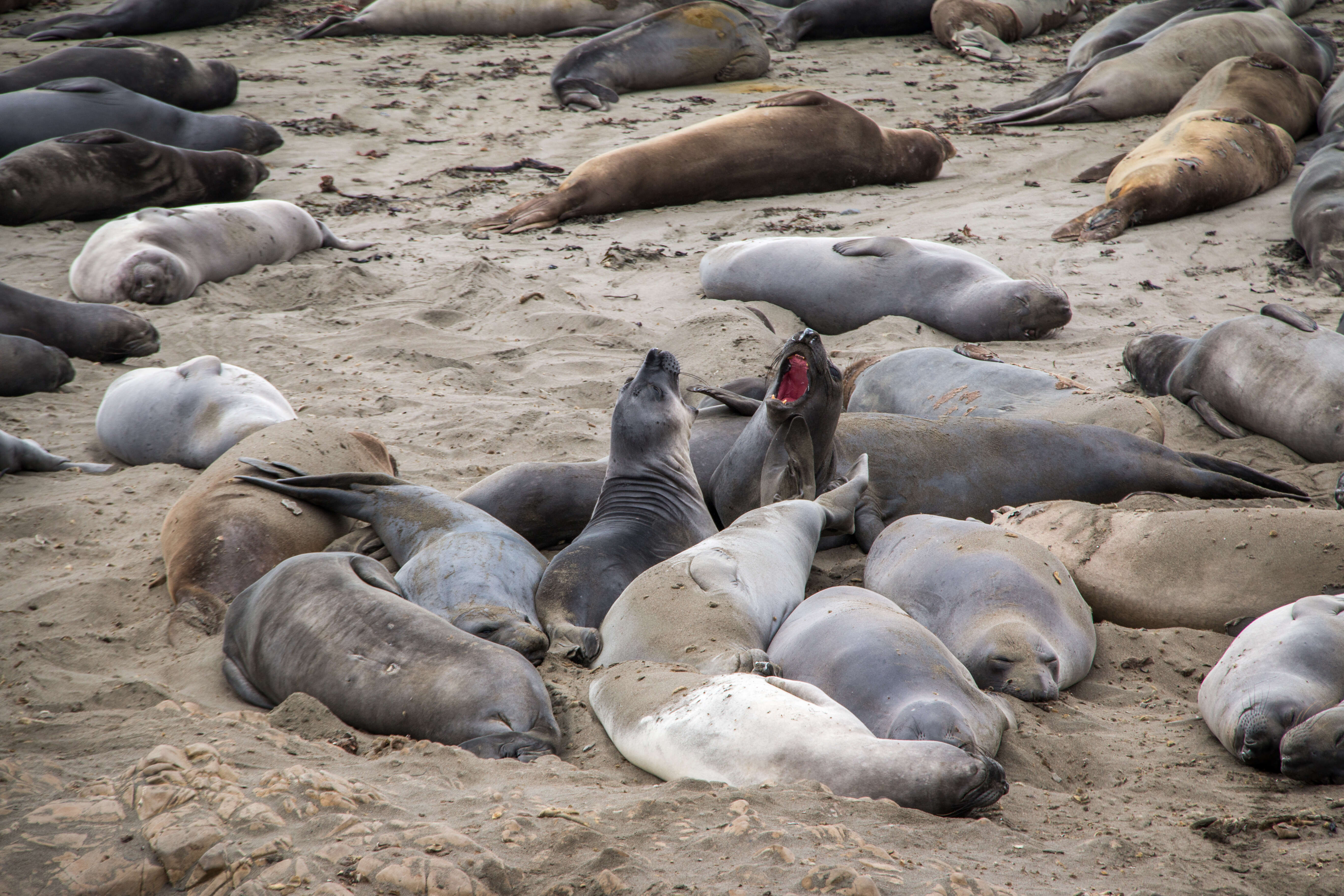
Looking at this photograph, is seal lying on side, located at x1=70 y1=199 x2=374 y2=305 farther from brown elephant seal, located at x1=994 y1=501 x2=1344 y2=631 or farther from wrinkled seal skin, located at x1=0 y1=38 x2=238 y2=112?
brown elephant seal, located at x1=994 y1=501 x2=1344 y2=631

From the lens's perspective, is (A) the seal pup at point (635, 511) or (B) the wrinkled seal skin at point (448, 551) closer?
(B) the wrinkled seal skin at point (448, 551)

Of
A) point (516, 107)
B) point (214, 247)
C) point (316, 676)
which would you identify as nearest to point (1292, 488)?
point (316, 676)

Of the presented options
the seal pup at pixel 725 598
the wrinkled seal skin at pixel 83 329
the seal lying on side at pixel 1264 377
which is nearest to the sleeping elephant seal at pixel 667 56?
the wrinkled seal skin at pixel 83 329

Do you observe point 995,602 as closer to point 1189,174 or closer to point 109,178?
point 1189,174

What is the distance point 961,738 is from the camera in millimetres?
2160

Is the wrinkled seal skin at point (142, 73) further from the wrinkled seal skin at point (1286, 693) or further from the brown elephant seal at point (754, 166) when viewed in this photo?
the wrinkled seal skin at point (1286, 693)

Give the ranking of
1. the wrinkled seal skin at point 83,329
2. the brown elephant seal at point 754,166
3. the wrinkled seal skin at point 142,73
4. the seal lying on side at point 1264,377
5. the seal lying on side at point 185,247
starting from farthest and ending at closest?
the wrinkled seal skin at point 142,73 < the brown elephant seal at point 754,166 < the seal lying on side at point 185,247 < the wrinkled seal skin at point 83,329 < the seal lying on side at point 1264,377

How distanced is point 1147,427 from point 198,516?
3598mm

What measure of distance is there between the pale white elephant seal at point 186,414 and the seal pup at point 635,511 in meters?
1.50

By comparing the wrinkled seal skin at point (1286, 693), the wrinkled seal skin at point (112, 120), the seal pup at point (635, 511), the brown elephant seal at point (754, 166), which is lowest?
the seal pup at point (635, 511)

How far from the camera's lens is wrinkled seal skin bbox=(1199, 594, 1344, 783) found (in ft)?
7.14

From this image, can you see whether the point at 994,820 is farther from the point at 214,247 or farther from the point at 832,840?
the point at 214,247

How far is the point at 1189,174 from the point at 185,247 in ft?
20.6

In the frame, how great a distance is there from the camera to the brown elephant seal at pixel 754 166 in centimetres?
752
